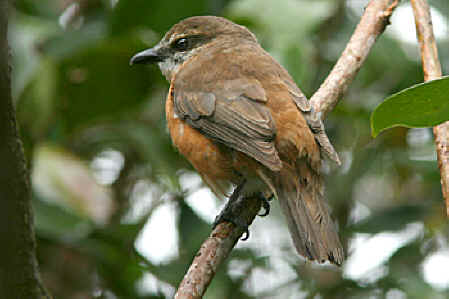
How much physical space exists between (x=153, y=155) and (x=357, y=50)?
165cm

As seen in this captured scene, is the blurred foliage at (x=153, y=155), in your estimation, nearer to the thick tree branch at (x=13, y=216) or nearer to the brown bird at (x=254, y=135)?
the brown bird at (x=254, y=135)

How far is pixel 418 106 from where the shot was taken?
2.37 meters

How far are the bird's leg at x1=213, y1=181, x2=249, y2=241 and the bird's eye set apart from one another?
1.42m

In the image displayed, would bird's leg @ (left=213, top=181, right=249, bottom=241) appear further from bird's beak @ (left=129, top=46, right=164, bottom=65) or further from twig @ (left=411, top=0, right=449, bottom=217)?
bird's beak @ (left=129, top=46, right=164, bottom=65)

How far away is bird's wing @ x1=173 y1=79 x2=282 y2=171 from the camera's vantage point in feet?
11.9

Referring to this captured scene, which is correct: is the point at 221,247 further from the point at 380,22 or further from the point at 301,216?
the point at 380,22

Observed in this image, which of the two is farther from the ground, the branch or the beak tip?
the branch

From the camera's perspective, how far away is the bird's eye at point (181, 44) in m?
5.00

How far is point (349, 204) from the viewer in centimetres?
516

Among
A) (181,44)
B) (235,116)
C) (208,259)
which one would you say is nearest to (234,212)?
(235,116)

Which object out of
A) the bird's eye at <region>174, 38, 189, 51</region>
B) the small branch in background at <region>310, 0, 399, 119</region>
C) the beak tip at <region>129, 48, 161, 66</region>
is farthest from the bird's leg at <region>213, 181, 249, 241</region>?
the bird's eye at <region>174, 38, 189, 51</region>

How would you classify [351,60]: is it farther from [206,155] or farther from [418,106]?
[418,106]

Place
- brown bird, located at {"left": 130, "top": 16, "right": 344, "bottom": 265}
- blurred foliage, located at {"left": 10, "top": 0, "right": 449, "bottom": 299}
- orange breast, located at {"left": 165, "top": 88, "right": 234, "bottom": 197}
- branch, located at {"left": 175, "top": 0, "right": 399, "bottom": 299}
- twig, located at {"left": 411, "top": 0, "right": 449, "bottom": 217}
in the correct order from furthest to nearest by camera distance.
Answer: blurred foliage, located at {"left": 10, "top": 0, "right": 449, "bottom": 299} < orange breast, located at {"left": 165, "top": 88, "right": 234, "bottom": 197} < branch, located at {"left": 175, "top": 0, "right": 399, "bottom": 299} < brown bird, located at {"left": 130, "top": 16, "right": 344, "bottom": 265} < twig, located at {"left": 411, "top": 0, "right": 449, "bottom": 217}

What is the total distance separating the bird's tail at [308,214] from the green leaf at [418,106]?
106 centimetres
